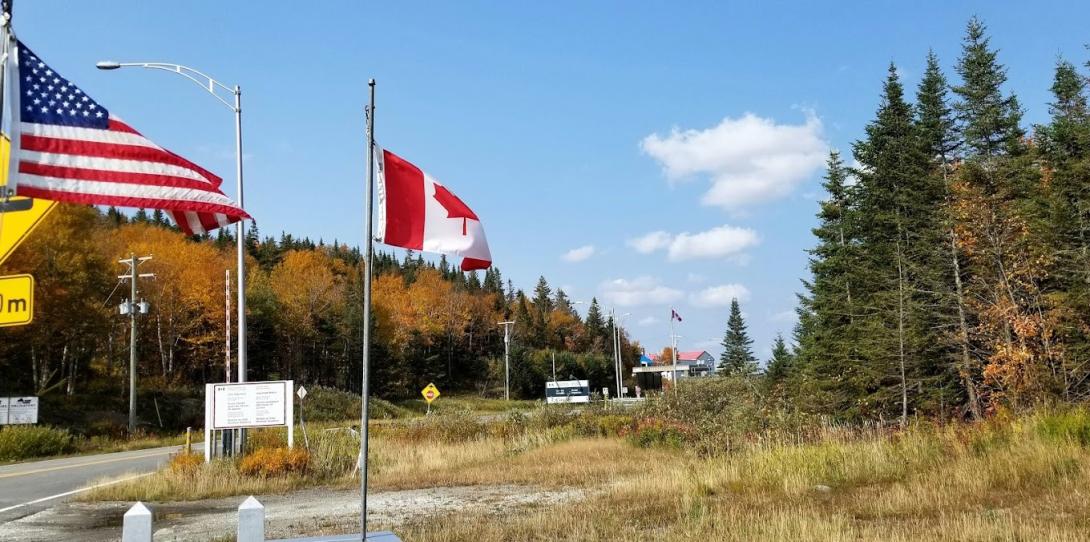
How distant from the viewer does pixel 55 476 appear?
19.6 m

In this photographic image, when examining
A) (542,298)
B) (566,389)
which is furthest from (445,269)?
(566,389)

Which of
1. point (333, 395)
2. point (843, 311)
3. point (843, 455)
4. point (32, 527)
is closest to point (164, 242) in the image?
point (333, 395)

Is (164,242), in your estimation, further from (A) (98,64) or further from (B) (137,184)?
Answer: (B) (137,184)

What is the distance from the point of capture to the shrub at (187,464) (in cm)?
1619

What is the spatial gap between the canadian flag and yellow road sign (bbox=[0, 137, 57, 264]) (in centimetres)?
269

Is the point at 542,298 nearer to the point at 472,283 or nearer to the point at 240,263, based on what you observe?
the point at 472,283

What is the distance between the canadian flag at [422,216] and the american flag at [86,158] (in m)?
1.43

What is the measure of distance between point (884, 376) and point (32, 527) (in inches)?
1188

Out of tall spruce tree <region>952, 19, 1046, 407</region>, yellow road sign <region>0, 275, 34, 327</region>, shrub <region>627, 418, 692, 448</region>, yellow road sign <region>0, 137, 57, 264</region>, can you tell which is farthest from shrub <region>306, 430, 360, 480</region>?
tall spruce tree <region>952, 19, 1046, 407</region>

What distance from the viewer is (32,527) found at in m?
11.7

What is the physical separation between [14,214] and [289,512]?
7930 millimetres

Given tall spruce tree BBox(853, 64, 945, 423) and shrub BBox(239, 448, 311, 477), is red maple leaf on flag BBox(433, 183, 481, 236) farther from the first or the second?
tall spruce tree BBox(853, 64, 945, 423)

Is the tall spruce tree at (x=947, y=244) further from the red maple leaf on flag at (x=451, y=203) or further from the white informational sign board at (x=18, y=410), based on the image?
the white informational sign board at (x=18, y=410)

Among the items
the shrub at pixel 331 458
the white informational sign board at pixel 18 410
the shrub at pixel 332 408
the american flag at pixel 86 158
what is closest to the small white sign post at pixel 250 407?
the shrub at pixel 331 458
